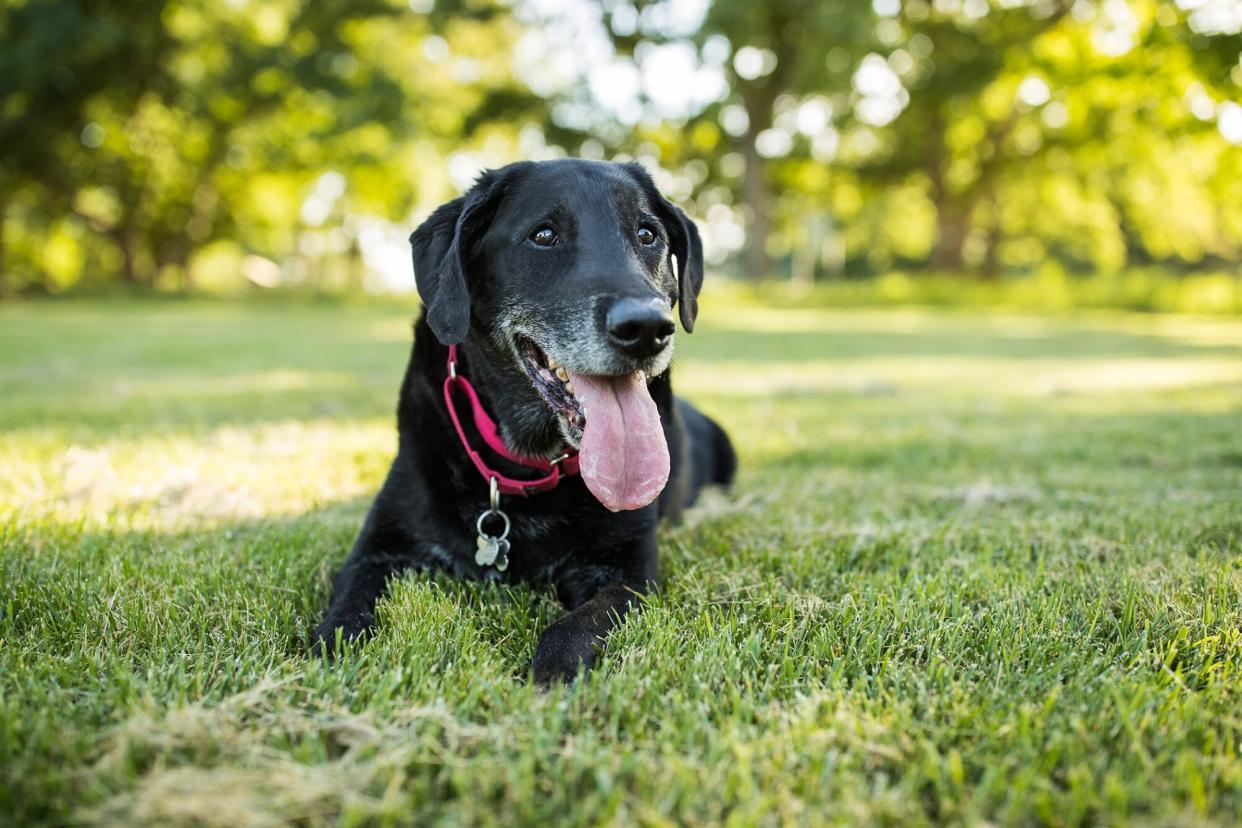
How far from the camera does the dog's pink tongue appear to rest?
262cm

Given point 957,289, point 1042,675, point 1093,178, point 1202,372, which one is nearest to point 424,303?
point 1042,675

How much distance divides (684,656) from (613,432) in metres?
0.79

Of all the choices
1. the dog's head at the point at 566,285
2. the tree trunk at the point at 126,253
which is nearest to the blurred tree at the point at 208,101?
the tree trunk at the point at 126,253

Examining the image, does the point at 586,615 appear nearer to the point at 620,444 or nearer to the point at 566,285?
the point at 620,444

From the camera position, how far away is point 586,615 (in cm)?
236

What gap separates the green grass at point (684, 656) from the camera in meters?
1.53

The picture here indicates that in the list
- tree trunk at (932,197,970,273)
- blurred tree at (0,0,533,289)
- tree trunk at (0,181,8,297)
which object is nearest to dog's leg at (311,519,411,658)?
blurred tree at (0,0,533,289)

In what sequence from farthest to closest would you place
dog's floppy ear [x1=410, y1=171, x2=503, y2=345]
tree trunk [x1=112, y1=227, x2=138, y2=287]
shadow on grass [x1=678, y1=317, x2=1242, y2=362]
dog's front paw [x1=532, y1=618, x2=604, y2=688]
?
tree trunk [x1=112, y1=227, x2=138, y2=287]
shadow on grass [x1=678, y1=317, x2=1242, y2=362]
dog's floppy ear [x1=410, y1=171, x2=503, y2=345]
dog's front paw [x1=532, y1=618, x2=604, y2=688]

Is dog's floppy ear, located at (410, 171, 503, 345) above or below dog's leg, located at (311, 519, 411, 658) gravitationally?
above

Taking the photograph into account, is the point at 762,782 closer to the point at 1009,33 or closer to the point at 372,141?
the point at 1009,33

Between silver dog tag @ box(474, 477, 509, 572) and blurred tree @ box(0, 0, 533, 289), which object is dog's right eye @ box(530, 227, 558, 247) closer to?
silver dog tag @ box(474, 477, 509, 572)

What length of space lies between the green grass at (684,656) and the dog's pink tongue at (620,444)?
1.28ft

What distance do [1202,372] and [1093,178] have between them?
32.2 m

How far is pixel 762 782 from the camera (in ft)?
5.28
